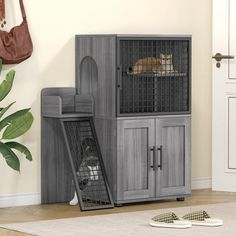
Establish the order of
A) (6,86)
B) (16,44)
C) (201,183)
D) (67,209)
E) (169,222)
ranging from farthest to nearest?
(201,183) → (67,209) → (16,44) → (6,86) → (169,222)

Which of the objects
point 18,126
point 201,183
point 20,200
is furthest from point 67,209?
point 201,183

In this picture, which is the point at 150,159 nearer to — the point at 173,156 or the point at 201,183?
the point at 173,156

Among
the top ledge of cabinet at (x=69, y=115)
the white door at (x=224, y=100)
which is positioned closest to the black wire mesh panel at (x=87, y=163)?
the top ledge of cabinet at (x=69, y=115)

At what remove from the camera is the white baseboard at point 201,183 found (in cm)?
717

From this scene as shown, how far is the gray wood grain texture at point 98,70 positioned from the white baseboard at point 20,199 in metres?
0.77

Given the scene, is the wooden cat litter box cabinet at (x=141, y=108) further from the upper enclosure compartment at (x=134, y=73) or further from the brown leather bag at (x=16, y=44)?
the brown leather bag at (x=16, y=44)

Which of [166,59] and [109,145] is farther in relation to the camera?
[166,59]

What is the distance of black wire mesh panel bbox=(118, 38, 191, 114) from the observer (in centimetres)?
641

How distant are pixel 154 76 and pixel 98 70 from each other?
43 cm

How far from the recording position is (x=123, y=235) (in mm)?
5094

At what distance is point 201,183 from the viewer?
721 cm

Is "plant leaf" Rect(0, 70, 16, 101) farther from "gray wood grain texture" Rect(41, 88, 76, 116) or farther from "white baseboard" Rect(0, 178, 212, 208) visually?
"white baseboard" Rect(0, 178, 212, 208)

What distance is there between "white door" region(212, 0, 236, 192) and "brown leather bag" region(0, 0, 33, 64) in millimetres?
1705

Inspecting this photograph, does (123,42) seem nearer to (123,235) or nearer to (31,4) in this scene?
(31,4)
